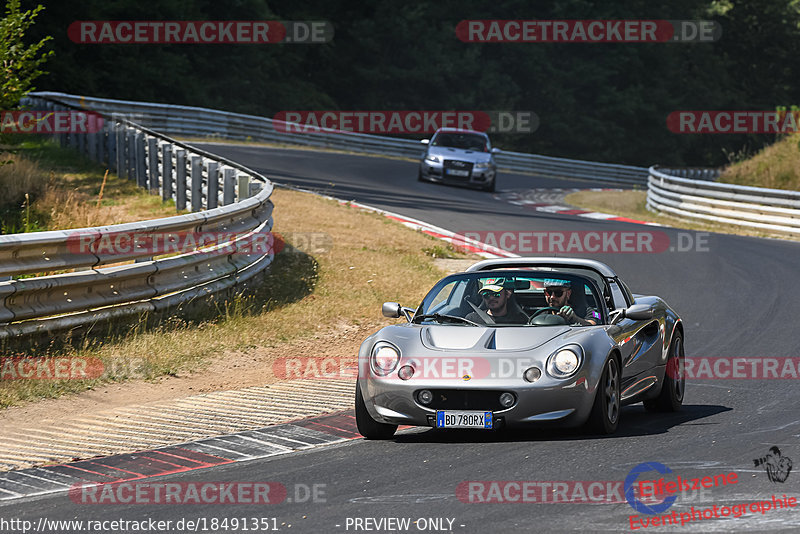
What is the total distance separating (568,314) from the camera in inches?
329

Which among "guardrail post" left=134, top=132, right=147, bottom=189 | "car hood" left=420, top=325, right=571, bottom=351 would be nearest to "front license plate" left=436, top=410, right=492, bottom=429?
"car hood" left=420, top=325, right=571, bottom=351

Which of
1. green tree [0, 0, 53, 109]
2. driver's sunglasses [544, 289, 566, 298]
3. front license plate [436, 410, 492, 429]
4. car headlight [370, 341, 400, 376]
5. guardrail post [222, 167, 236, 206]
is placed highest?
green tree [0, 0, 53, 109]

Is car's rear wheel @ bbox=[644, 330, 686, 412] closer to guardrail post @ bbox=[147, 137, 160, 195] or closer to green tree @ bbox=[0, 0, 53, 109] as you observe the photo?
green tree @ bbox=[0, 0, 53, 109]

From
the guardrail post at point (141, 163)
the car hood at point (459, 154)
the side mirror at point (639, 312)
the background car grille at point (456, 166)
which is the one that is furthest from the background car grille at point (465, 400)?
the car hood at point (459, 154)

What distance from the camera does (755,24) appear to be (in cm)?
7288

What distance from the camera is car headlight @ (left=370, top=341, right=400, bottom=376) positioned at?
7.75m

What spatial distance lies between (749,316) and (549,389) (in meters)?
7.05

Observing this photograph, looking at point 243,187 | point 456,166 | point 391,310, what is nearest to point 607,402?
point 391,310

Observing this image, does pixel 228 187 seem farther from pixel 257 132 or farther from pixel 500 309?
pixel 257 132

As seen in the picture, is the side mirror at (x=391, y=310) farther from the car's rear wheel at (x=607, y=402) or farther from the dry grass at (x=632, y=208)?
the dry grass at (x=632, y=208)

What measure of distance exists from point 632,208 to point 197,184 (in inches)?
777

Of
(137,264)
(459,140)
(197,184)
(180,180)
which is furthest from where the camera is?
(459,140)

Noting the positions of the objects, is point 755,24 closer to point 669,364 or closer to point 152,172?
point 152,172

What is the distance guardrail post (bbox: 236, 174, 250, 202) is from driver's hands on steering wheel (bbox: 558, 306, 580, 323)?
830 cm
